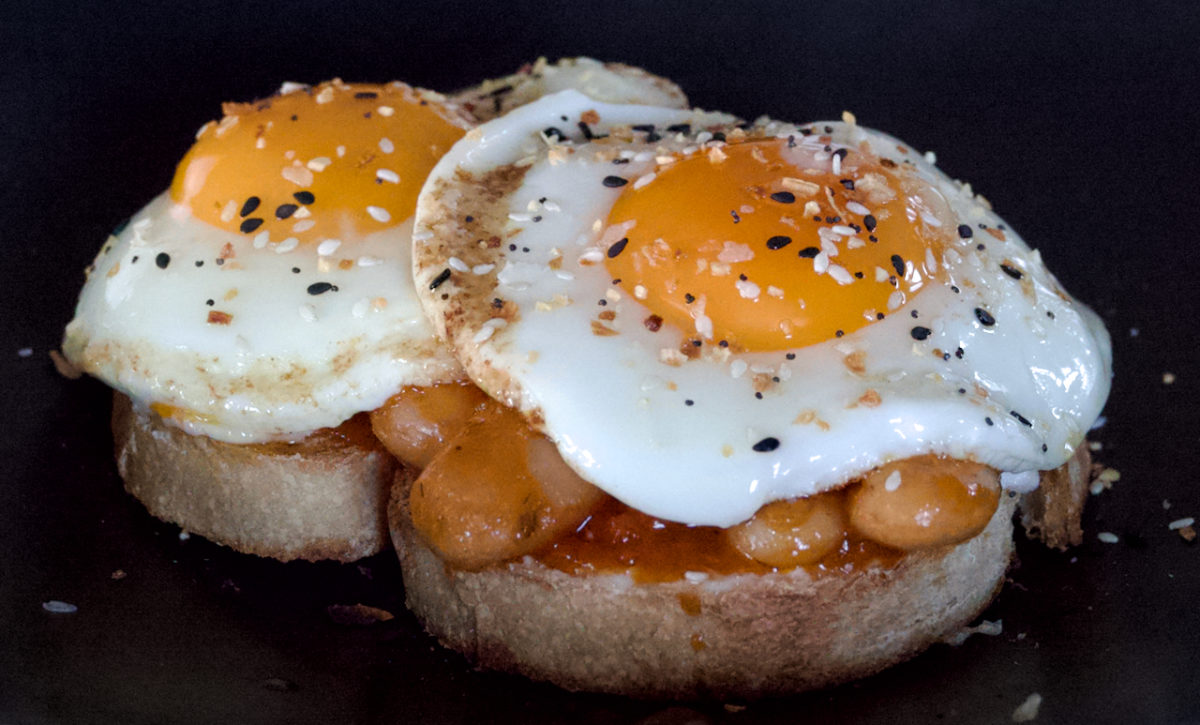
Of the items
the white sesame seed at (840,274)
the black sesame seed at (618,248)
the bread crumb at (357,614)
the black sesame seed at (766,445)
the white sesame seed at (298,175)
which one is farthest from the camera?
the white sesame seed at (298,175)

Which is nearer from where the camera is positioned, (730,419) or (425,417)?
(730,419)

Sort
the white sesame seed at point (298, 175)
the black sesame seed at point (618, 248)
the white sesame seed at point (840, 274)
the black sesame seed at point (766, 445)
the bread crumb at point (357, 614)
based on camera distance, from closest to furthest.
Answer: the black sesame seed at point (766, 445) → the white sesame seed at point (840, 274) → the black sesame seed at point (618, 248) → the bread crumb at point (357, 614) → the white sesame seed at point (298, 175)

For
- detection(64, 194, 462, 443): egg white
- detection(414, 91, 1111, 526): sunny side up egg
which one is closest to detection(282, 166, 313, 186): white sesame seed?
detection(64, 194, 462, 443): egg white

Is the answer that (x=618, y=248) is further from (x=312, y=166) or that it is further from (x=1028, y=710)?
(x=1028, y=710)

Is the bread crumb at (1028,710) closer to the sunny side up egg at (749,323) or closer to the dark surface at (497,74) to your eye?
the dark surface at (497,74)

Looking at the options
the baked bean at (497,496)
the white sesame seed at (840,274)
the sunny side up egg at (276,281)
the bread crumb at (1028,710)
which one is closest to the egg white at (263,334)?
the sunny side up egg at (276,281)

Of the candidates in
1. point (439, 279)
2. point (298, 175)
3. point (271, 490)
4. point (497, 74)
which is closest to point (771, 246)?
point (439, 279)
